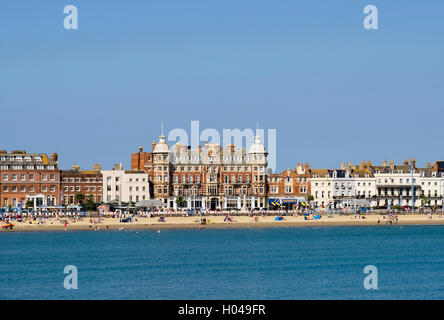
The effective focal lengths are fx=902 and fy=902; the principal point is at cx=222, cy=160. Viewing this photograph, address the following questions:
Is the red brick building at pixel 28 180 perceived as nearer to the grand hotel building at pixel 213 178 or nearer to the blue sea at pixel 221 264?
the grand hotel building at pixel 213 178

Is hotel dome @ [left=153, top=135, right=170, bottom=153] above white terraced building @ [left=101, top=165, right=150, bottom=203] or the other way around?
above

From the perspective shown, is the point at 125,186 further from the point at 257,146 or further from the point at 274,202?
the point at 274,202

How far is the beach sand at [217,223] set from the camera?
103 metres

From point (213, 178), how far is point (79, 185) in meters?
18.9

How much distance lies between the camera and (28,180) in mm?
123062

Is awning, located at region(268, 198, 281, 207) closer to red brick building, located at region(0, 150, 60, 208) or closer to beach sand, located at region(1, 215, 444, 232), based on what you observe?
beach sand, located at region(1, 215, 444, 232)

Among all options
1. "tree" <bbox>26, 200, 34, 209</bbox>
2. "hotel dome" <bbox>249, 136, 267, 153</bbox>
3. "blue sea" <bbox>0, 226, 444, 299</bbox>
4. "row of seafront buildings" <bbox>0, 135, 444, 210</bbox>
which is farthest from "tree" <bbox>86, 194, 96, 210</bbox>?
"hotel dome" <bbox>249, 136, 267, 153</bbox>

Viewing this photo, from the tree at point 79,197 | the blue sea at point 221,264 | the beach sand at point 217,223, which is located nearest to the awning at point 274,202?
the beach sand at point 217,223

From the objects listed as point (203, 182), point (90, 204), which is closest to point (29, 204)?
point (90, 204)

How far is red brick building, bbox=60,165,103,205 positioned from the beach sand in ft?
47.8

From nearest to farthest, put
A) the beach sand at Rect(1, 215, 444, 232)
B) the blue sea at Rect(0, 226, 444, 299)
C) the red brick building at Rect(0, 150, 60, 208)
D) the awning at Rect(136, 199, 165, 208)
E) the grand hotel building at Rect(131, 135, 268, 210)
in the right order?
the blue sea at Rect(0, 226, 444, 299) < the beach sand at Rect(1, 215, 444, 232) < the awning at Rect(136, 199, 165, 208) < the red brick building at Rect(0, 150, 60, 208) < the grand hotel building at Rect(131, 135, 268, 210)

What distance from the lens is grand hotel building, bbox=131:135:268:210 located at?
420ft

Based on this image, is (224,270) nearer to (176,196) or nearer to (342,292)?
(342,292)
